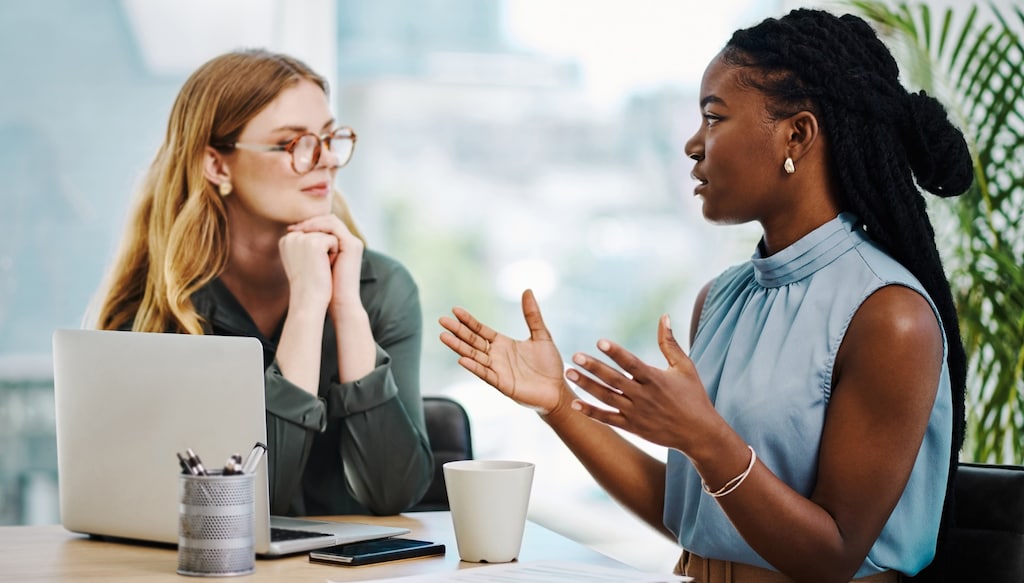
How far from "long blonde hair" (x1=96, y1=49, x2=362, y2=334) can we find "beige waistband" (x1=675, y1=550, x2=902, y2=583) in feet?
3.32

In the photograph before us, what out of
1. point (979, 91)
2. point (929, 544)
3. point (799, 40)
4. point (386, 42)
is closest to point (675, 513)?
point (929, 544)

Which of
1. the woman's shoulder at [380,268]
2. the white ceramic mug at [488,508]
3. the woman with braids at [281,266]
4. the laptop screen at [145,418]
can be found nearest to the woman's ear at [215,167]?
the woman with braids at [281,266]

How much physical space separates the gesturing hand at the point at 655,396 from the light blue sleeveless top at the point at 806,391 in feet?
0.75

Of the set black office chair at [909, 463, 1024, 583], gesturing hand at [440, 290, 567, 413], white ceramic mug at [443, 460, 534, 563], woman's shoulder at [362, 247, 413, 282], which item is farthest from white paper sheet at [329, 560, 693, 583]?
woman's shoulder at [362, 247, 413, 282]

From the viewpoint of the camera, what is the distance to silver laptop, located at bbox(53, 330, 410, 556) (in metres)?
1.24

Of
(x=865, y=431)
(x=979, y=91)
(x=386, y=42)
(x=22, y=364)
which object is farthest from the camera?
(x=386, y=42)

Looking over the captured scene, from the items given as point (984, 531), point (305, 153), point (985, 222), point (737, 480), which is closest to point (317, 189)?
point (305, 153)

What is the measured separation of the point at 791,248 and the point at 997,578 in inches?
20.2

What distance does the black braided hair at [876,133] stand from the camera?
145 cm

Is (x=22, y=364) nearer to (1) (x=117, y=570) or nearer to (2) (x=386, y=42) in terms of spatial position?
(2) (x=386, y=42)

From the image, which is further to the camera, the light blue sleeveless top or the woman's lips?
the woman's lips

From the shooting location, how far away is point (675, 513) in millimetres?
1584

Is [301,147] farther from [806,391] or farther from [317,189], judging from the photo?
[806,391]

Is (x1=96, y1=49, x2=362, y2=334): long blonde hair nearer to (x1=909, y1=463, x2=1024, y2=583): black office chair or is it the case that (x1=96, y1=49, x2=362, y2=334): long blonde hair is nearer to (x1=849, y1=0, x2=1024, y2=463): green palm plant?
(x1=909, y1=463, x2=1024, y2=583): black office chair
